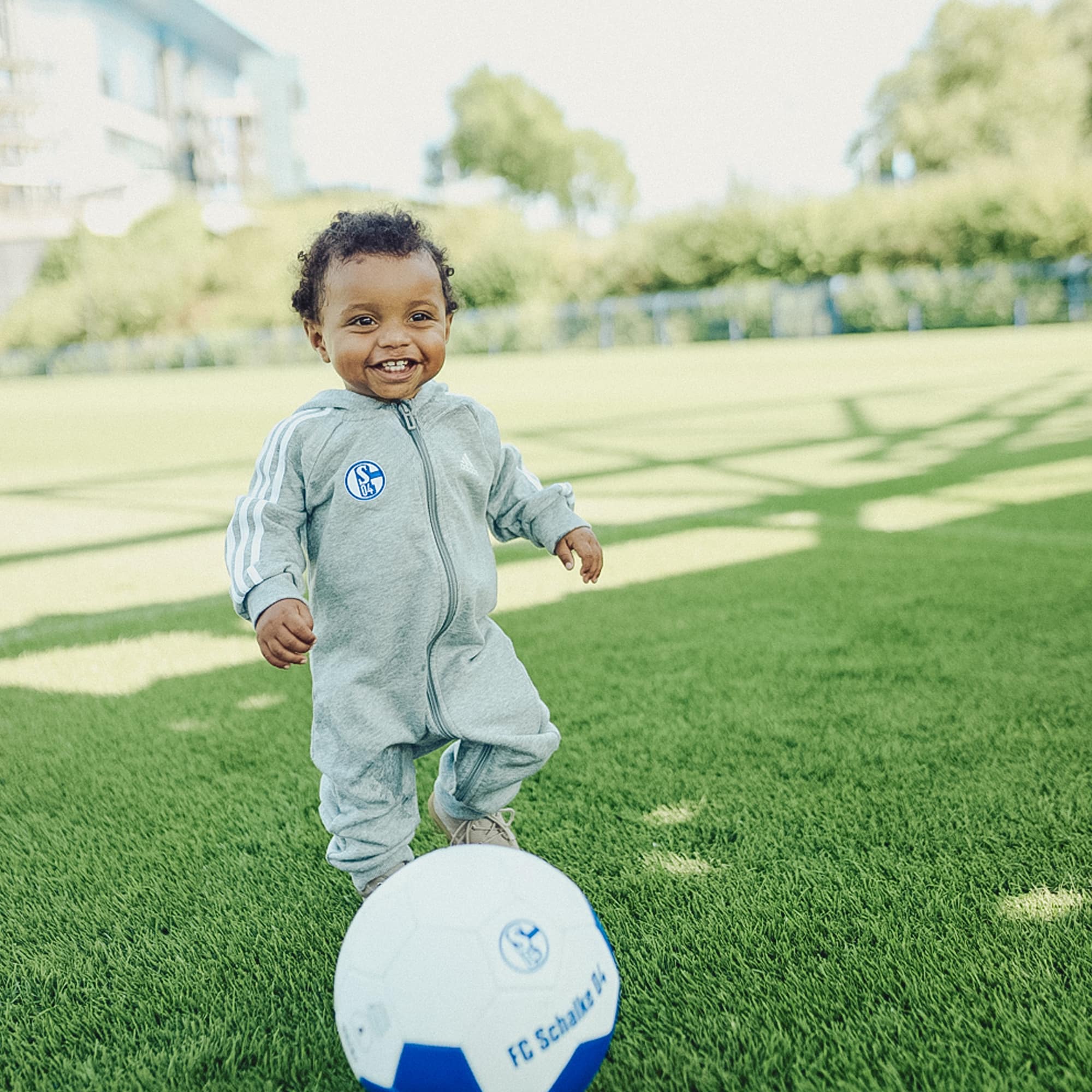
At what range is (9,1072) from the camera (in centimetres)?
166

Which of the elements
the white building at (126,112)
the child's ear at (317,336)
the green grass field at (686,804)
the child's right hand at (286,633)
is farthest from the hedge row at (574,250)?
the child's right hand at (286,633)

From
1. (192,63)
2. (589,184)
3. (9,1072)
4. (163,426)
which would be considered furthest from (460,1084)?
(192,63)

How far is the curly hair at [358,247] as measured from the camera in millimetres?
2039

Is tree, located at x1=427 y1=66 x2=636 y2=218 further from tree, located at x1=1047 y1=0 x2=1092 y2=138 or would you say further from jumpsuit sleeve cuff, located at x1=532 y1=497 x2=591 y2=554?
jumpsuit sleeve cuff, located at x1=532 y1=497 x2=591 y2=554

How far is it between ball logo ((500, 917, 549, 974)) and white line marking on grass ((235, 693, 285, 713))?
6.73ft

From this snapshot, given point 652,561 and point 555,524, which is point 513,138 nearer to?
point 652,561

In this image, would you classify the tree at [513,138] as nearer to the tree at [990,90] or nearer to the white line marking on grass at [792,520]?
the tree at [990,90]

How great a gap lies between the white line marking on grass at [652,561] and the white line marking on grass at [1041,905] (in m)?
2.86

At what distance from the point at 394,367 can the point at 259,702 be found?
5.80ft

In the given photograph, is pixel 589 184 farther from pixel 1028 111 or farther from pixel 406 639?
pixel 406 639

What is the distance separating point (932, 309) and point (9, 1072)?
31.0m

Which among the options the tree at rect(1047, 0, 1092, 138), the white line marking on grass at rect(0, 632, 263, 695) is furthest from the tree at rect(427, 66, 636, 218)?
the white line marking on grass at rect(0, 632, 263, 695)

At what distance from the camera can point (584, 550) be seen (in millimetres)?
→ 2199

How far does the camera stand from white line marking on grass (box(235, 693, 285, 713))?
3348mm
